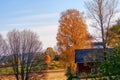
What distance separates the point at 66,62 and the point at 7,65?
16678 millimetres

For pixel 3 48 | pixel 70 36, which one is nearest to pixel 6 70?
pixel 3 48

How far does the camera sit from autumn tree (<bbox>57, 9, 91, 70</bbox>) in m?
58.9

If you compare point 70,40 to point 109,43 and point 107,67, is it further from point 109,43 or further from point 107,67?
point 107,67

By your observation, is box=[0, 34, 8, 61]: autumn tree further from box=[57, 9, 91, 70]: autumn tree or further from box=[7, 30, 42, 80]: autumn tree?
box=[57, 9, 91, 70]: autumn tree

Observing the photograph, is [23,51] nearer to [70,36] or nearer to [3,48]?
[3,48]

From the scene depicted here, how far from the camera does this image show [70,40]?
5934 centimetres

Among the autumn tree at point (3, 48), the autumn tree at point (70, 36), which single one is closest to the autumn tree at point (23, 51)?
the autumn tree at point (3, 48)

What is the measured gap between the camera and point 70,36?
59.3m

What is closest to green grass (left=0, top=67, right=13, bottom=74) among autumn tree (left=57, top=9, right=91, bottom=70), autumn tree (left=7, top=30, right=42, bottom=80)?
autumn tree (left=7, top=30, right=42, bottom=80)

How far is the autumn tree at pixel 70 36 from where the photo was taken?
5894 centimetres

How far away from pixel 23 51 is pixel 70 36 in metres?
14.2

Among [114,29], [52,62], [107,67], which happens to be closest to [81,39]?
[114,29]

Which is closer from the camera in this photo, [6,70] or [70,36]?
[6,70]

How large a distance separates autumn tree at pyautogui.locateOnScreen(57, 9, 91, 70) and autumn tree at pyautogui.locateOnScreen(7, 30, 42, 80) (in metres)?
11.2
